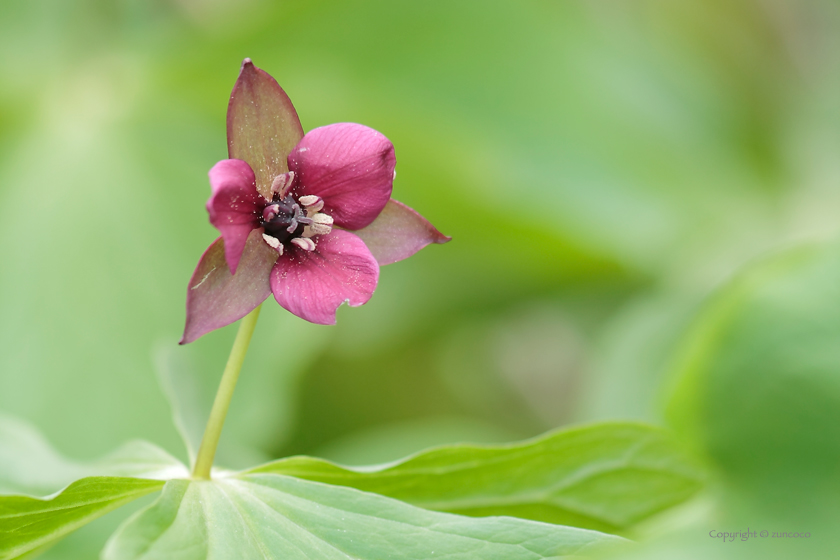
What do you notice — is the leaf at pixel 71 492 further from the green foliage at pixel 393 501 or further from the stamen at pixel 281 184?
the stamen at pixel 281 184

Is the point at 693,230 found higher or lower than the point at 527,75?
lower

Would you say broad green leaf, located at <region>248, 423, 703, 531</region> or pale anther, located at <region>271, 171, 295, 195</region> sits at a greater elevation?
pale anther, located at <region>271, 171, 295, 195</region>

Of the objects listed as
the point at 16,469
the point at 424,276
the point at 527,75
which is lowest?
the point at 16,469

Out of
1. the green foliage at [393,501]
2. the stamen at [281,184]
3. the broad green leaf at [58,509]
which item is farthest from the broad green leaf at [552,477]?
the stamen at [281,184]

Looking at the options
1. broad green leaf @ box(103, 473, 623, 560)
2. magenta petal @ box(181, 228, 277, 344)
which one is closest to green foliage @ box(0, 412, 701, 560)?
broad green leaf @ box(103, 473, 623, 560)

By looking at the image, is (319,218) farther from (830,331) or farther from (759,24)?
(759,24)

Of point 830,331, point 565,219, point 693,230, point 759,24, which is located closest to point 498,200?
point 565,219

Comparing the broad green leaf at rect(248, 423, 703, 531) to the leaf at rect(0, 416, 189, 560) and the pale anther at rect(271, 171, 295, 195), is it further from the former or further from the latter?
the pale anther at rect(271, 171, 295, 195)

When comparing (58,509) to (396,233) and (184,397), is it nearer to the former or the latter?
A: (184,397)
